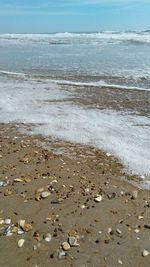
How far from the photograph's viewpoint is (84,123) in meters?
7.77

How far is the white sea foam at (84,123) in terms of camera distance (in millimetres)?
6188

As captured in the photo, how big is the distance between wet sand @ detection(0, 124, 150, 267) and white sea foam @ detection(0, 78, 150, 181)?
392 mm

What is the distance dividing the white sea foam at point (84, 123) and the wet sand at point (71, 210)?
39 centimetres

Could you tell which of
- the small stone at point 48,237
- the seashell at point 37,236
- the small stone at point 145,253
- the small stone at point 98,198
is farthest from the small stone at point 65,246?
the small stone at point 98,198

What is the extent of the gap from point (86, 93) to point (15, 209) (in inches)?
272

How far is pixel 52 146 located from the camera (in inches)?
253

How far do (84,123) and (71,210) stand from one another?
11.8ft

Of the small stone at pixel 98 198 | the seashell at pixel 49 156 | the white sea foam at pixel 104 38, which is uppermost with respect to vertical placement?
the small stone at pixel 98 198

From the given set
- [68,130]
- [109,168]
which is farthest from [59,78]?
[109,168]

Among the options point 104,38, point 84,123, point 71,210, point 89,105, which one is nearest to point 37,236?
point 71,210

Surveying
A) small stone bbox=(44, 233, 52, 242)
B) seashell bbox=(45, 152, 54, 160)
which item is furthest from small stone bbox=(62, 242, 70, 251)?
seashell bbox=(45, 152, 54, 160)

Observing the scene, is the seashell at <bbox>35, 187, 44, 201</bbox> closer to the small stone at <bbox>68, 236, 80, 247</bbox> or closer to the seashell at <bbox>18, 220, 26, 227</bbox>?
the seashell at <bbox>18, 220, 26, 227</bbox>

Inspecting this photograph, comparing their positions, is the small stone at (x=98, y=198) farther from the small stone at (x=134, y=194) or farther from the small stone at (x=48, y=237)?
the small stone at (x=48, y=237)

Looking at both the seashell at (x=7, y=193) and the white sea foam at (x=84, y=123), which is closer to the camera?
the seashell at (x=7, y=193)
